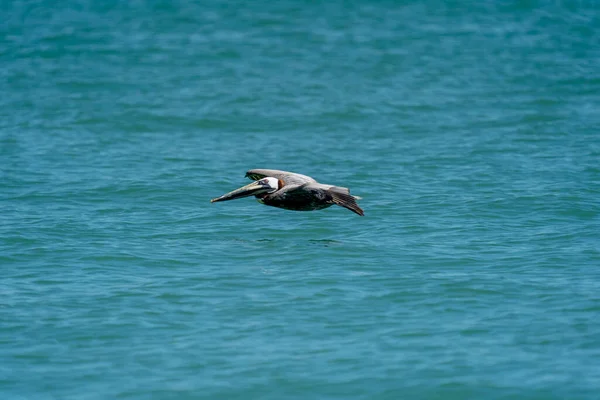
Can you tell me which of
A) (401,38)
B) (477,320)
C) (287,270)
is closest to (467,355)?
(477,320)

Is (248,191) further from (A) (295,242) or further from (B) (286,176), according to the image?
(A) (295,242)

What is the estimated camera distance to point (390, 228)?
44.1 feet

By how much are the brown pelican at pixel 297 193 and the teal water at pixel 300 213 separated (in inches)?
26.6

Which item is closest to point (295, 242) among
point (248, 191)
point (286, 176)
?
point (286, 176)

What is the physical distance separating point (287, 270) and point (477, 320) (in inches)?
108

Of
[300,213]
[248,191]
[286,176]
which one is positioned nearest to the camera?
[248,191]

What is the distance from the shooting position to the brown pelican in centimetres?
1163

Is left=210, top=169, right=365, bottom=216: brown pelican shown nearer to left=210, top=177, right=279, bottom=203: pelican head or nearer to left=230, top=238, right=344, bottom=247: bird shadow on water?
left=210, top=177, right=279, bottom=203: pelican head

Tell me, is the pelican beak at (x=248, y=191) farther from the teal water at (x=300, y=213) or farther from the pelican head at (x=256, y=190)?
the teal water at (x=300, y=213)

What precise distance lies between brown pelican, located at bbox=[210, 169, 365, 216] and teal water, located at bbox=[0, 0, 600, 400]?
67 cm

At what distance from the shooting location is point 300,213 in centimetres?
1466

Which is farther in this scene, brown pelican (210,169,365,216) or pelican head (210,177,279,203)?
pelican head (210,177,279,203)

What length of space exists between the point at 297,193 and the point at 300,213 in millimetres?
2751

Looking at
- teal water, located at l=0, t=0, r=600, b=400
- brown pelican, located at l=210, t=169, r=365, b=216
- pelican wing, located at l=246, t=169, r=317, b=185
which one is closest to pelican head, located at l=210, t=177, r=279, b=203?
brown pelican, located at l=210, t=169, r=365, b=216
